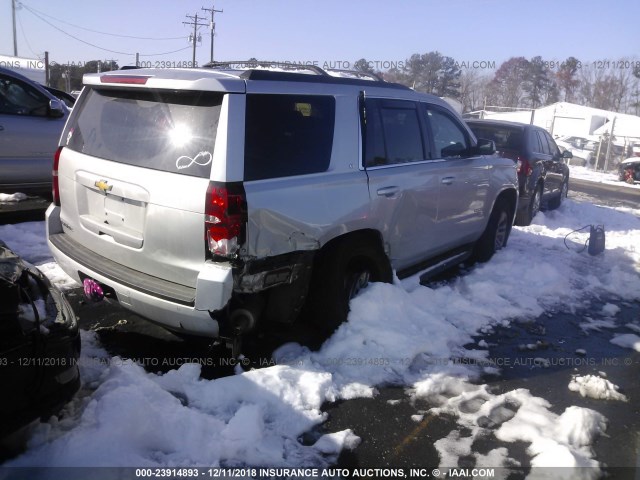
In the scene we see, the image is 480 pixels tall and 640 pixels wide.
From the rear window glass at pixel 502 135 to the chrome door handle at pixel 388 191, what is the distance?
17.5 feet

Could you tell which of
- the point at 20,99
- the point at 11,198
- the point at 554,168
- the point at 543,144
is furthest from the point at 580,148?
the point at 20,99

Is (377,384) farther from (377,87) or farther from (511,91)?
(511,91)

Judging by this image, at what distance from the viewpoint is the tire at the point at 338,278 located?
3.91 metres

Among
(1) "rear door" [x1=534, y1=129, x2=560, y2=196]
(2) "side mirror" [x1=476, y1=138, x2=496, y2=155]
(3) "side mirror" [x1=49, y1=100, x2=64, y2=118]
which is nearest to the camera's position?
(2) "side mirror" [x1=476, y1=138, x2=496, y2=155]

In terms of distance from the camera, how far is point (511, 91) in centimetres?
6119

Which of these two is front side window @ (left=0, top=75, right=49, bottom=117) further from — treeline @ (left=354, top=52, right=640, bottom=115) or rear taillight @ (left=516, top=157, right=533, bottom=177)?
treeline @ (left=354, top=52, right=640, bottom=115)

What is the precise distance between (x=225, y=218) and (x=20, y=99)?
223 inches

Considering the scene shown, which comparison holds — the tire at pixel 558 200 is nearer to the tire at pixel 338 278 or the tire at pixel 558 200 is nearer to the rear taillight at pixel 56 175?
the tire at pixel 338 278

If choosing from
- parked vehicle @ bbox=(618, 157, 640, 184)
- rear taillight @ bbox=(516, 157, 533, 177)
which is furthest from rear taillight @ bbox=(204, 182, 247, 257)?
parked vehicle @ bbox=(618, 157, 640, 184)

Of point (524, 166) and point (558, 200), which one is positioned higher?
point (524, 166)

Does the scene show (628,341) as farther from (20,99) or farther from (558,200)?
(20,99)

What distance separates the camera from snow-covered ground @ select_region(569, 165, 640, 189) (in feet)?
68.8

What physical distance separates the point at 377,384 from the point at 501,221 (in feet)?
13.4

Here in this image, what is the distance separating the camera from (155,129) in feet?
11.1
